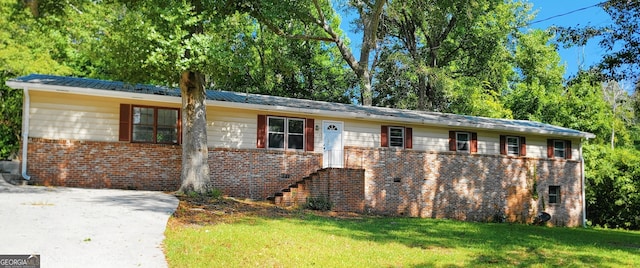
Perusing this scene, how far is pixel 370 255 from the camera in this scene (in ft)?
27.1

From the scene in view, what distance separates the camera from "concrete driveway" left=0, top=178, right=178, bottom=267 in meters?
7.19

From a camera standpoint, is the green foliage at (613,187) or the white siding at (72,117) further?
the green foliage at (613,187)

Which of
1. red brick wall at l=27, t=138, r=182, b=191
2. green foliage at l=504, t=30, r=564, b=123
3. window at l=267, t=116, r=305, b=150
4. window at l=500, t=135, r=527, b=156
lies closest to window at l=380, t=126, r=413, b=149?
window at l=267, t=116, r=305, b=150

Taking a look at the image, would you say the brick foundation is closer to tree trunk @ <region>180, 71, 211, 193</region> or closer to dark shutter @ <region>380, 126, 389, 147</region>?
dark shutter @ <region>380, 126, 389, 147</region>

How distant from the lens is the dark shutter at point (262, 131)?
57.2 ft

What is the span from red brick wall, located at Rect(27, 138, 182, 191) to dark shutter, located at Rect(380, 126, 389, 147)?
6993mm

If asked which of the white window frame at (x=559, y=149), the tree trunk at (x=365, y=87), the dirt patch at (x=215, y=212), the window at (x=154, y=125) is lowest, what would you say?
the dirt patch at (x=215, y=212)

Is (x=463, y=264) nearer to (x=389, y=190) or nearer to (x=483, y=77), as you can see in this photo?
(x=389, y=190)

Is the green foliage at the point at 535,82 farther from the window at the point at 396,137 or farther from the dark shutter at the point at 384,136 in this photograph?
the dark shutter at the point at 384,136

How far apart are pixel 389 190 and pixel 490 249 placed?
31.7 feet

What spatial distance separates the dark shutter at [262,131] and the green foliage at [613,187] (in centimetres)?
1861

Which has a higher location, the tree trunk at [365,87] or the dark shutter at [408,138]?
the tree trunk at [365,87]

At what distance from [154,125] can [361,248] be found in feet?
32.3


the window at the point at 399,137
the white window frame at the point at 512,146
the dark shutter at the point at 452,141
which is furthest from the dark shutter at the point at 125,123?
the white window frame at the point at 512,146
